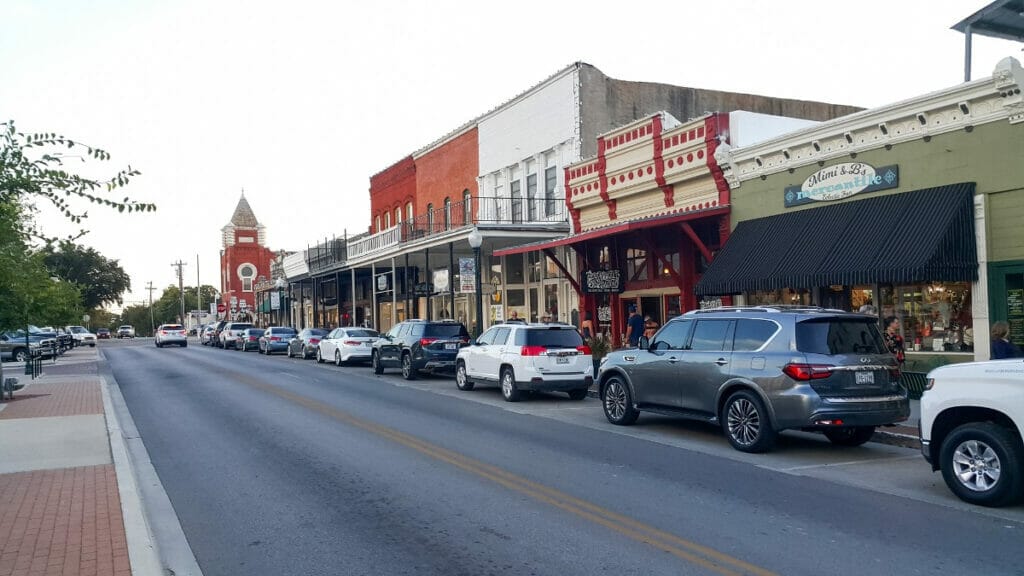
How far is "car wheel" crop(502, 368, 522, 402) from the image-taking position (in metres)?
17.0

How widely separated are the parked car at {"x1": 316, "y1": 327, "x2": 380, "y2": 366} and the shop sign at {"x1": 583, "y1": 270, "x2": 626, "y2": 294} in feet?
29.8

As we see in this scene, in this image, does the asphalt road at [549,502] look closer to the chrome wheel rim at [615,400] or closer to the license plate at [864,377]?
the chrome wheel rim at [615,400]

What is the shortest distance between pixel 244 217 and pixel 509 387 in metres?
82.1

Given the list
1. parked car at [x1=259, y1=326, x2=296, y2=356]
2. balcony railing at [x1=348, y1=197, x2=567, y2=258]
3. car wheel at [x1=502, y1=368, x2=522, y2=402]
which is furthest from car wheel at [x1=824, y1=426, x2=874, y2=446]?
parked car at [x1=259, y1=326, x2=296, y2=356]

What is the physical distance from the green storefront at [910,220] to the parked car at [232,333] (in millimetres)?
35990

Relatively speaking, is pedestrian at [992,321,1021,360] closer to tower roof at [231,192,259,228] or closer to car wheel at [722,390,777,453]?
car wheel at [722,390,777,453]

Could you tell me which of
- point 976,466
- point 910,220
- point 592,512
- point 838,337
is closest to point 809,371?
point 838,337

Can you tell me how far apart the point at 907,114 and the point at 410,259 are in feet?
81.4

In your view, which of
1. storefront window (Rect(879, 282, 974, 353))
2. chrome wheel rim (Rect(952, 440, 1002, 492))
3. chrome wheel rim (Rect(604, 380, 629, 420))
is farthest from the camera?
storefront window (Rect(879, 282, 974, 353))

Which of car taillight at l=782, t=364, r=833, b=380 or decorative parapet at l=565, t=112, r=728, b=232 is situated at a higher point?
decorative parapet at l=565, t=112, r=728, b=232

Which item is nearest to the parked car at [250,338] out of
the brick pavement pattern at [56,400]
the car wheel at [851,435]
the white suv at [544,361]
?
the brick pavement pattern at [56,400]

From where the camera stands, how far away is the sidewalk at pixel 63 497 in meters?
5.98

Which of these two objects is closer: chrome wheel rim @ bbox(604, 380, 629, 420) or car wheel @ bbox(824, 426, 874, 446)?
car wheel @ bbox(824, 426, 874, 446)

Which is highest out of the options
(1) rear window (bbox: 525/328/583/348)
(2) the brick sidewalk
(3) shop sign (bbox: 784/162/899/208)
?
(3) shop sign (bbox: 784/162/899/208)
